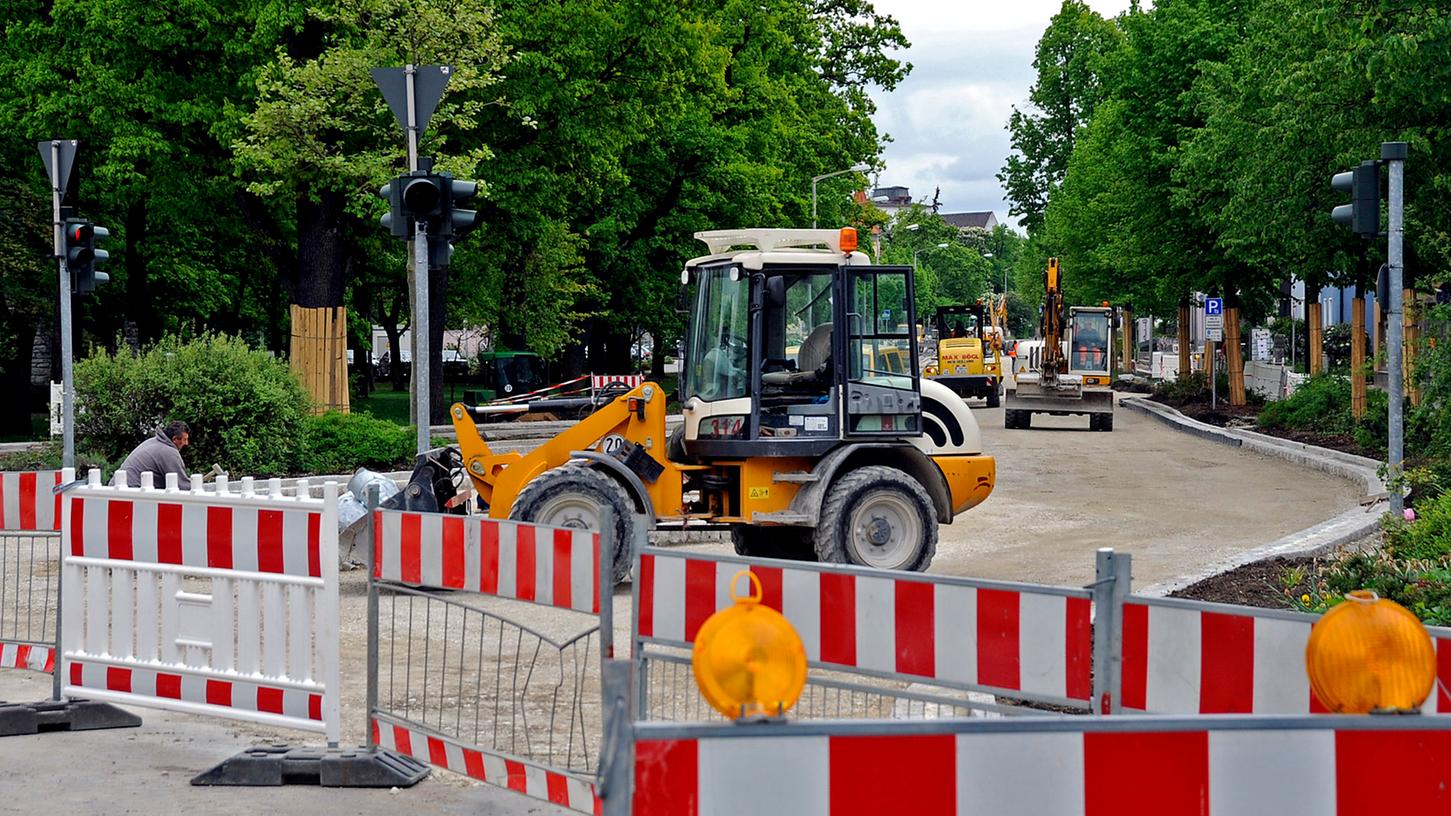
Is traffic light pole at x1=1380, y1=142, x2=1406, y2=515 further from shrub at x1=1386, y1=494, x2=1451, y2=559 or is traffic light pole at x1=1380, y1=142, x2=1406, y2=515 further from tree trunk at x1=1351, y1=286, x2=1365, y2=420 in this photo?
tree trunk at x1=1351, y1=286, x2=1365, y2=420

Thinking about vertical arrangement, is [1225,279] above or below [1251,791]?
above

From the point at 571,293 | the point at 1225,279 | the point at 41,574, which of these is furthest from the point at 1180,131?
the point at 41,574

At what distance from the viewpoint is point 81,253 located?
762 inches

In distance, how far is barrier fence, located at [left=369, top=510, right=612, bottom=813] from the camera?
6473 mm

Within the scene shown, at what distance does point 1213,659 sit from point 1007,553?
10.9m

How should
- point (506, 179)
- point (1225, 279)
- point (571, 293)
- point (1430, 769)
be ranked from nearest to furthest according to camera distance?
point (1430, 769) → point (506, 179) → point (1225, 279) → point (571, 293)

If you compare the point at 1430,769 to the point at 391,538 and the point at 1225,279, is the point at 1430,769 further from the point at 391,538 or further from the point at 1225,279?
the point at 1225,279

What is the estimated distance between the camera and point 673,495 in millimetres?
14055

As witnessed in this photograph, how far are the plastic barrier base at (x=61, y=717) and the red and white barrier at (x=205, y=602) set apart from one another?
112 millimetres

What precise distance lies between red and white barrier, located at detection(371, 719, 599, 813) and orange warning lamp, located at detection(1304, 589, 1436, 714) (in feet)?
10.3

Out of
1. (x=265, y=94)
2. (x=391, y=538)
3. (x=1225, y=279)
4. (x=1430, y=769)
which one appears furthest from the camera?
(x=1225, y=279)

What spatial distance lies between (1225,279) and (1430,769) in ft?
118

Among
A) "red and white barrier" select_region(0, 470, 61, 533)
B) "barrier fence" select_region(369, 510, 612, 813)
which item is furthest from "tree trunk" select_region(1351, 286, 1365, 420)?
"red and white barrier" select_region(0, 470, 61, 533)

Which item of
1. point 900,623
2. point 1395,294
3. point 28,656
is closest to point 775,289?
point 1395,294
